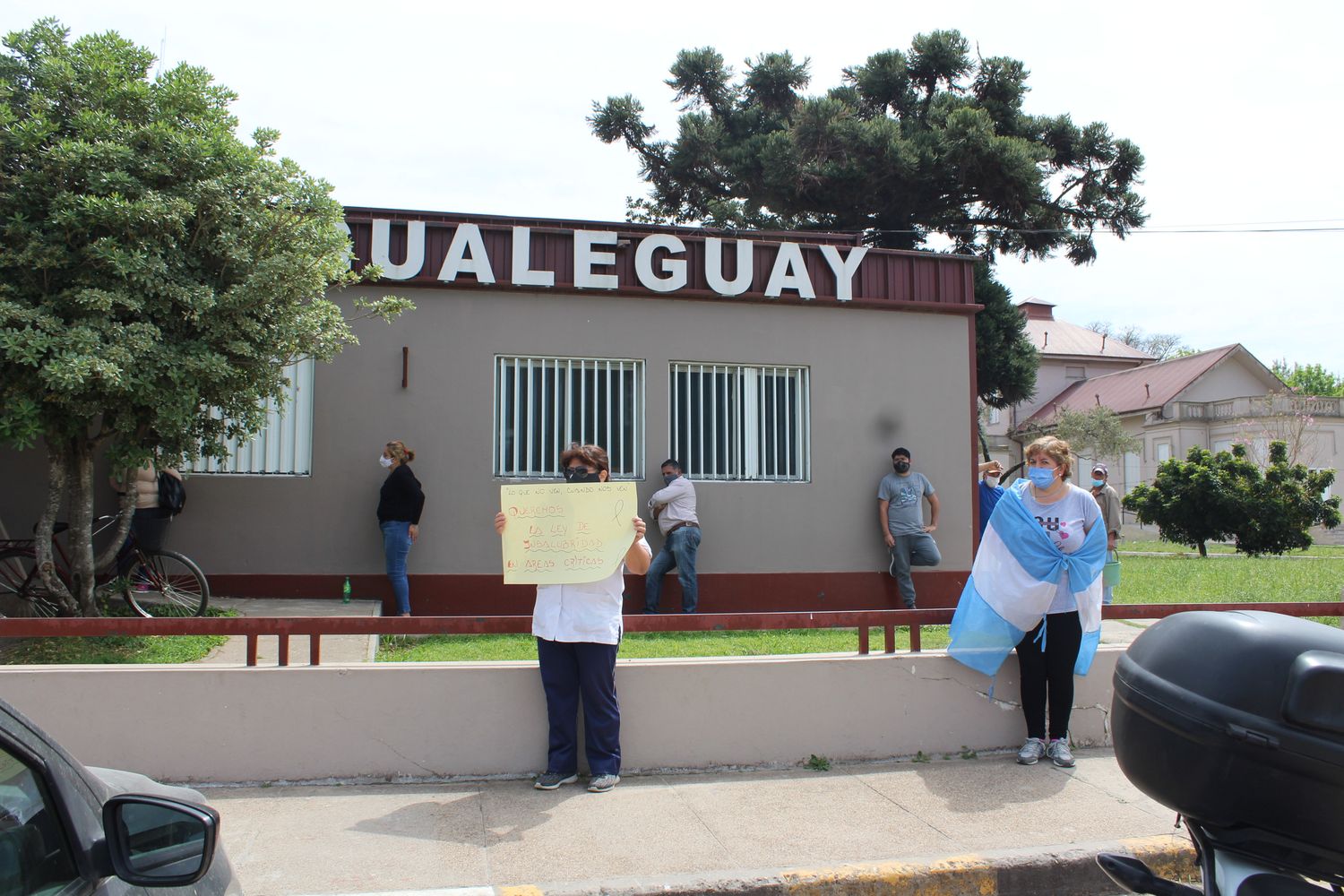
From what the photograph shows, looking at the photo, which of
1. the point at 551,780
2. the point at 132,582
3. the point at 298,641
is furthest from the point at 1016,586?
the point at 132,582

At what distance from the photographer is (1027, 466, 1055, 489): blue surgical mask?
5613mm

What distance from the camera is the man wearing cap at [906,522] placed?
1053 centimetres

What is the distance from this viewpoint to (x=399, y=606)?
923 cm

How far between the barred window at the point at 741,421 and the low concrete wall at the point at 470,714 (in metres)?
5.01

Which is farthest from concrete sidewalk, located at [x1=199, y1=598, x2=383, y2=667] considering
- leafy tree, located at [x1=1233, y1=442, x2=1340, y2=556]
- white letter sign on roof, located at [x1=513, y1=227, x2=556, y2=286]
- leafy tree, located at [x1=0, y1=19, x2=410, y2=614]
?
leafy tree, located at [x1=1233, y1=442, x2=1340, y2=556]

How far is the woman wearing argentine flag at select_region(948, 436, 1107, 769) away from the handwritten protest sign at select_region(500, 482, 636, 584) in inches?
83.1

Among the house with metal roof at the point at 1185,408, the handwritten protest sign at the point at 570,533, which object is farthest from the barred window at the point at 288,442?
the house with metal roof at the point at 1185,408

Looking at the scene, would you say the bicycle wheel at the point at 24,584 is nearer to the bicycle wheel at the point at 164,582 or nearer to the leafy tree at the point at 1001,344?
the bicycle wheel at the point at 164,582

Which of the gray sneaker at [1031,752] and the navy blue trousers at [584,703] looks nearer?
the navy blue trousers at [584,703]

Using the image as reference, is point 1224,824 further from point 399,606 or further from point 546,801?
point 399,606

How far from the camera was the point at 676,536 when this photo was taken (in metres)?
9.80

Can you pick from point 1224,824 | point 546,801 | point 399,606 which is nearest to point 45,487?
point 399,606

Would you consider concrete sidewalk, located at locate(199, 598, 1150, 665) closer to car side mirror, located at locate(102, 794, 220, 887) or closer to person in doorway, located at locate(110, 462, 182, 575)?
person in doorway, located at locate(110, 462, 182, 575)

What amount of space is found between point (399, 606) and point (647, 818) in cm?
503
